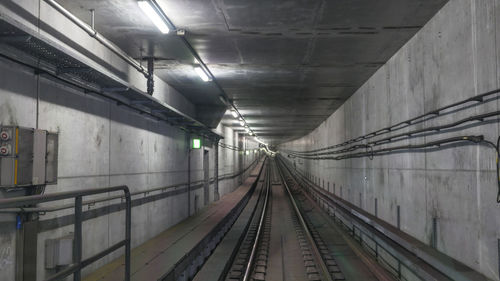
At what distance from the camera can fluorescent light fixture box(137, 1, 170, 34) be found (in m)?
5.54

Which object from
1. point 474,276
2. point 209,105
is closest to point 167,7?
point 474,276

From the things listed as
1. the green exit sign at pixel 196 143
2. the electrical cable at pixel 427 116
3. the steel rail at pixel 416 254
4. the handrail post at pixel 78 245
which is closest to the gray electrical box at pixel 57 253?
the handrail post at pixel 78 245

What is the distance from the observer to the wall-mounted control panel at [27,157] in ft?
15.3

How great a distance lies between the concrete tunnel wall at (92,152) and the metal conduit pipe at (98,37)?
38.6 inches

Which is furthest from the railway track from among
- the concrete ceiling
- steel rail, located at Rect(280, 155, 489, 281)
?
the concrete ceiling

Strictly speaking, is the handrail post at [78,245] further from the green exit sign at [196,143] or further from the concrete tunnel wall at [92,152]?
the green exit sign at [196,143]

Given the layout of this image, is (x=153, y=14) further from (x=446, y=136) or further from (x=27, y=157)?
(x=446, y=136)

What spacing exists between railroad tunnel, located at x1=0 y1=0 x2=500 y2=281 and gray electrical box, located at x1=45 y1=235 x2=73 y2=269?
0.06 feet

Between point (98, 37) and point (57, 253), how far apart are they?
3.57 m

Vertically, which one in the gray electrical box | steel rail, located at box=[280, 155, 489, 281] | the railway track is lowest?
the railway track

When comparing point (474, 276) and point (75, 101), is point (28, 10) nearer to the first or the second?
point (75, 101)

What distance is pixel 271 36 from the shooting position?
7512mm

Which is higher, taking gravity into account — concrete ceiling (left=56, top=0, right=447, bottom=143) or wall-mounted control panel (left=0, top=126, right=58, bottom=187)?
concrete ceiling (left=56, top=0, right=447, bottom=143)

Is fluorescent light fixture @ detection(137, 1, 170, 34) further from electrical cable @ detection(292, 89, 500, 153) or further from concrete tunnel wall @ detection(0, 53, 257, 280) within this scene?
electrical cable @ detection(292, 89, 500, 153)
